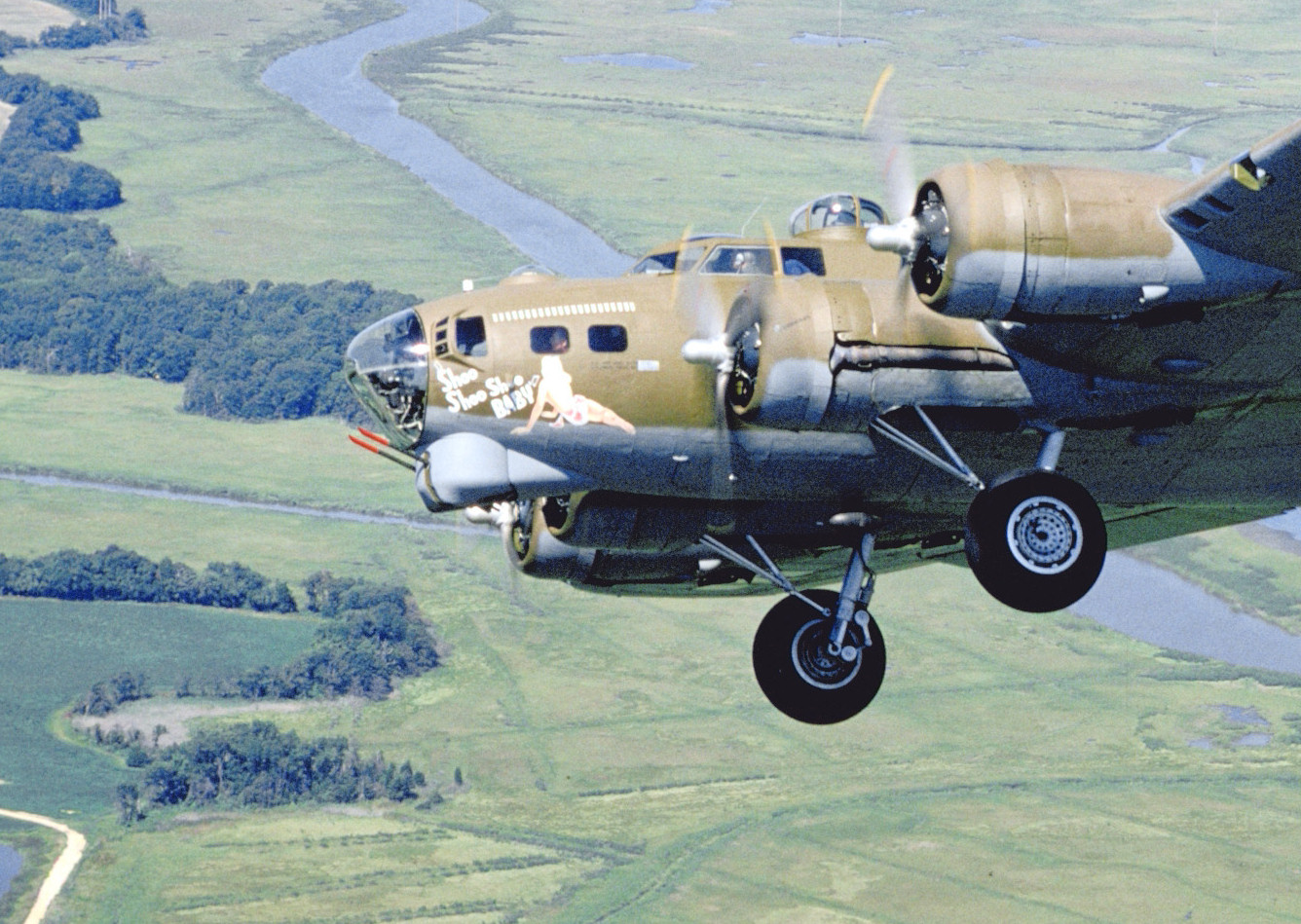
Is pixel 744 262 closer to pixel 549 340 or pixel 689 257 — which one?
pixel 689 257

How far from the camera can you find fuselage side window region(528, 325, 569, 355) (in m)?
36.4

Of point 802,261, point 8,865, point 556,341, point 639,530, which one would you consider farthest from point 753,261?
point 8,865

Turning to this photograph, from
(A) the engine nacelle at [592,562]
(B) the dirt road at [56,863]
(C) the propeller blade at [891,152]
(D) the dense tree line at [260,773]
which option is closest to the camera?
(C) the propeller blade at [891,152]

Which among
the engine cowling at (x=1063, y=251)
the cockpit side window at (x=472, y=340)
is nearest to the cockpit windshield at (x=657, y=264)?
the cockpit side window at (x=472, y=340)

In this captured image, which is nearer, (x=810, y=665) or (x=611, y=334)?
(x=611, y=334)

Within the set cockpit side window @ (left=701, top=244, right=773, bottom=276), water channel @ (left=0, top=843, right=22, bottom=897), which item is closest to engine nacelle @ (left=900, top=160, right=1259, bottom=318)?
cockpit side window @ (left=701, top=244, right=773, bottom=276)

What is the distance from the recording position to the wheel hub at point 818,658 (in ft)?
132

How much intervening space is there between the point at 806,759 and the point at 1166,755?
22854mm

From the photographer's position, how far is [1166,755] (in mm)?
143875

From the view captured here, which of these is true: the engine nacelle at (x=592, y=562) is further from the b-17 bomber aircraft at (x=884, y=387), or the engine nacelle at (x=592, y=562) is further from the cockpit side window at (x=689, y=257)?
the cockpit side window at (x=689, y=257)

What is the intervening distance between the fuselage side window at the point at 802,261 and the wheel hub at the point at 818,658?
6.69m

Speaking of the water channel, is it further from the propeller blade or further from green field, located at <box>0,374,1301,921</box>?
the propeller blade

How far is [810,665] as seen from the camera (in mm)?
40344

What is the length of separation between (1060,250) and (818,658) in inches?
417
